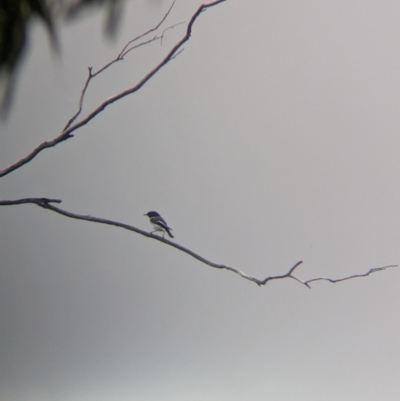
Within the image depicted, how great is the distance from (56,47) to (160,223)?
542 mm

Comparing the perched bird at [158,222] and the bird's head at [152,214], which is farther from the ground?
the bird's head at [152,214]

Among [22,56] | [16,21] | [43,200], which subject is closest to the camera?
[43,200]

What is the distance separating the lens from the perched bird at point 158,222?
1.40 m

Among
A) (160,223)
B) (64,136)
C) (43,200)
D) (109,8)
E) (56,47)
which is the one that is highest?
(109,8)

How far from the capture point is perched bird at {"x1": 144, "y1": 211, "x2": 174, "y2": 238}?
1396 mm

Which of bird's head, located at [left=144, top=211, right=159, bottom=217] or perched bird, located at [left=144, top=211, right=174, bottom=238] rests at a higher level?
bird's head, located at [left=144, top=211, right=159, bottom=217]

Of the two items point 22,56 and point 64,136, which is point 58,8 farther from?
point 64,136

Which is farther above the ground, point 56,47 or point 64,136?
point 56,47

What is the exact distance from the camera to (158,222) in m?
1.41

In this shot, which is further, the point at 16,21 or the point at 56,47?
the point at 56,47

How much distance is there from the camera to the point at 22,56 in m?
1.31

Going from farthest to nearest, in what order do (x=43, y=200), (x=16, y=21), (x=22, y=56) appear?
(x=22, y=56) → (x=16, y=21) → (x=43, y=200)

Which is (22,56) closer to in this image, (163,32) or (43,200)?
(163,32)

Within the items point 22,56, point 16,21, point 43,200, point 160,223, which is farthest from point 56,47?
point 43,200
